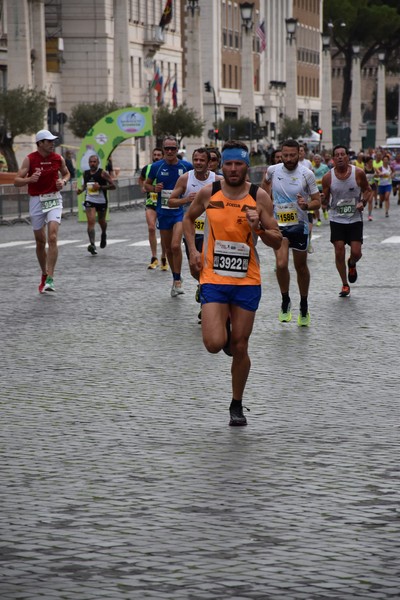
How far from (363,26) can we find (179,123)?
220 feet

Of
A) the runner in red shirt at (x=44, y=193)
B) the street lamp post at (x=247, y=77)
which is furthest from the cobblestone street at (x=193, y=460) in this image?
the street lamp post at (x=247, y=77)

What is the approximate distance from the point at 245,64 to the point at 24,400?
67.1 metres

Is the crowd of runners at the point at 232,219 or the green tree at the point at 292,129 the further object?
the green tree at the point at 292,129

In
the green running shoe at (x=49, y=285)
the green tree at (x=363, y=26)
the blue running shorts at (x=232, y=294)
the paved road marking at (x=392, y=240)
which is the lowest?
the paved road marking at (x=392, y=240)

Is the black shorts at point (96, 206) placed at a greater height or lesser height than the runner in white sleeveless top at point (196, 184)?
lesser

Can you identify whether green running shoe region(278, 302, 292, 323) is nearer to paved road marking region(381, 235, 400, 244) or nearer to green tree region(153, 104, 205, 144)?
paved road marking region(381, 235, 400, 244)

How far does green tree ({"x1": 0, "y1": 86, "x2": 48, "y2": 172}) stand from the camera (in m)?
55.3

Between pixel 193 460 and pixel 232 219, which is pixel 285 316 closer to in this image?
pixel 232 219

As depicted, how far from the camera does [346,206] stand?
1848 centimetres

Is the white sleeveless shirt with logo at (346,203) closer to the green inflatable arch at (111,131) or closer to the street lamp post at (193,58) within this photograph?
the green inflatable arch at (111,131)

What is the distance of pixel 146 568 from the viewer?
20.2 feet

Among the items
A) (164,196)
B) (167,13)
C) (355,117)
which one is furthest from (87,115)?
(164,196)

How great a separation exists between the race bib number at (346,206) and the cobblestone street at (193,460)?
6.35ft

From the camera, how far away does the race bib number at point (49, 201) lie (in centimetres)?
1942
